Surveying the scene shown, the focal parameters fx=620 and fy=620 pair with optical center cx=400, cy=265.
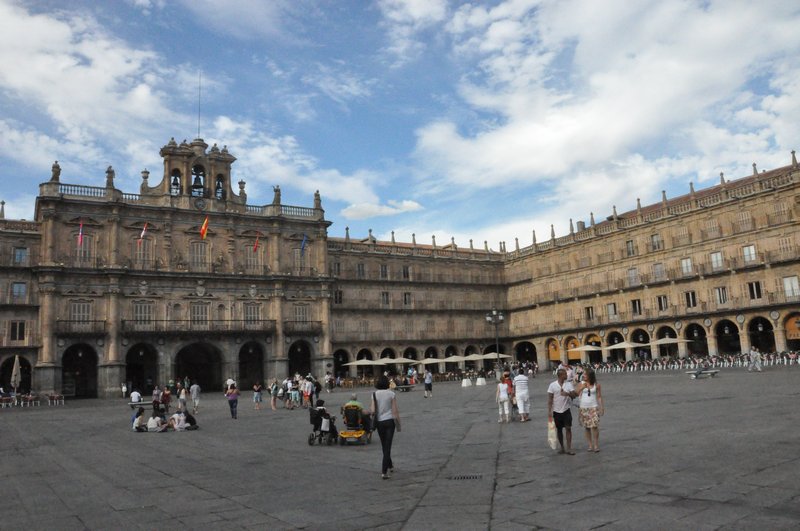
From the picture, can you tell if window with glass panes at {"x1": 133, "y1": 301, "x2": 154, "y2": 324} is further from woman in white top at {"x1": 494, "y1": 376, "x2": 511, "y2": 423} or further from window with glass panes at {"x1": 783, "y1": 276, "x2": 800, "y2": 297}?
window with glass panes at {"x1": 783, "y1": 276, "x2": 800, "y2": 297}

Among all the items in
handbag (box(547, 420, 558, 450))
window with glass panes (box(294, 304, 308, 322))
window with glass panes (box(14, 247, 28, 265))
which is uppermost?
window with glass panes (box(14, 247, 28, 265))

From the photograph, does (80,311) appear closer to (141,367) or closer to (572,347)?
(141,367)

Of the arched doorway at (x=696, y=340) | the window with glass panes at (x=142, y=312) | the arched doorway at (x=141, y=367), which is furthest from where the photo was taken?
the arched doorway at (x=696, y=340)

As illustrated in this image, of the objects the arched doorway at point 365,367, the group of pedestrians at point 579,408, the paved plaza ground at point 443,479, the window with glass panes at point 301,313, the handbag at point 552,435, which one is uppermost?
the window with glass panes at point 301,313

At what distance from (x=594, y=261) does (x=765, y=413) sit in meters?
40.6

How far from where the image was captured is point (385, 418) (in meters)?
9.20

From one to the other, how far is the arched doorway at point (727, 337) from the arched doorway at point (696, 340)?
39.6 inches

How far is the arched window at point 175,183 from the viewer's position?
4581 centimetres

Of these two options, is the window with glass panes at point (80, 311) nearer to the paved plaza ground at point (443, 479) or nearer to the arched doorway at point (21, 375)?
the arched doorway at point (21, 375)

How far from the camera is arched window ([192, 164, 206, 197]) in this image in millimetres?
47188

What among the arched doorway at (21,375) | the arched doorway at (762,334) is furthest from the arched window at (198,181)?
the arched doorway at (762,334)

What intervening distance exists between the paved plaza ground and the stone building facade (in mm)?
23767

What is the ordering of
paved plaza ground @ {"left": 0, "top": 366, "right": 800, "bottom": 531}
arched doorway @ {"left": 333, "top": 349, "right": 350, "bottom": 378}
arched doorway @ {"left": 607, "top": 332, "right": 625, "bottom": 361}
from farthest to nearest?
arched doorway @ {"left": 333, "top": 349, "right": 350, "bottom": 378} < arched doorway @ {"left": 607, "top": 332, "right": 625, "bottom": 361} < paved plaza ground @ {"left": 0, "top": 366, "right": 800, "bottom": 531}

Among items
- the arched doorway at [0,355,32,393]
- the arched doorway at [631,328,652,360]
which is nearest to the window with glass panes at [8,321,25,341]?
the arched doorway at [0,355,32,393]
